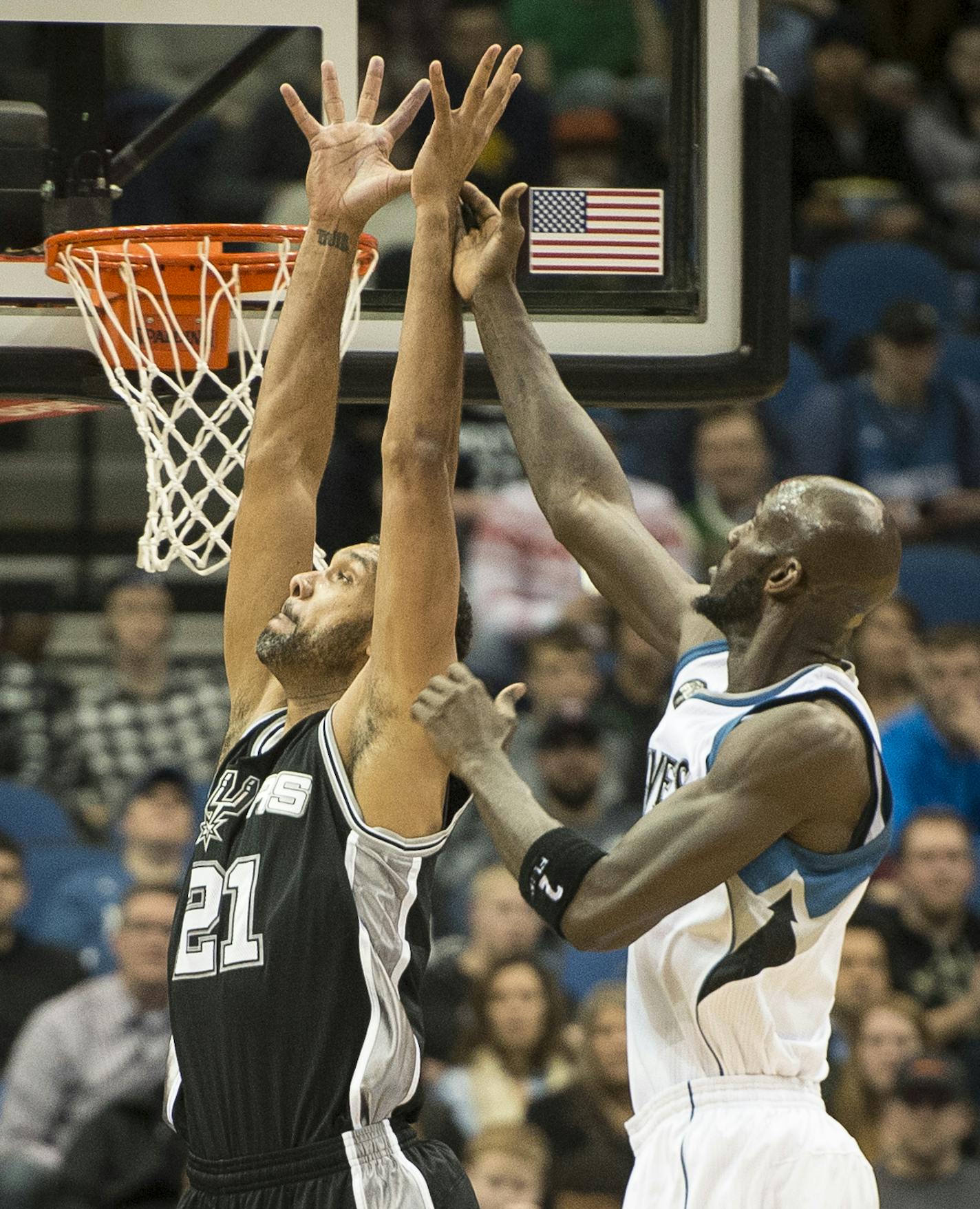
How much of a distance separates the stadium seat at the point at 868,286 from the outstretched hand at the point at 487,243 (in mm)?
5412

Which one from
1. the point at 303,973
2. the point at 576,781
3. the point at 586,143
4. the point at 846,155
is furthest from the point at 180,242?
the point at 846,155

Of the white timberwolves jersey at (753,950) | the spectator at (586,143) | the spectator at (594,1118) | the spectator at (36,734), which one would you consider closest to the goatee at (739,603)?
the white timberwolves jersey at (753,950)

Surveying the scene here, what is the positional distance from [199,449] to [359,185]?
0.71 metres

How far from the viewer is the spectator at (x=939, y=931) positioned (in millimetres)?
6520

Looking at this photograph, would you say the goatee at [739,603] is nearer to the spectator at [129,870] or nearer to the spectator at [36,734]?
the spectator at [129,870]

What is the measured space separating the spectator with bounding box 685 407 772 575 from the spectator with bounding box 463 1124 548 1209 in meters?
2.64

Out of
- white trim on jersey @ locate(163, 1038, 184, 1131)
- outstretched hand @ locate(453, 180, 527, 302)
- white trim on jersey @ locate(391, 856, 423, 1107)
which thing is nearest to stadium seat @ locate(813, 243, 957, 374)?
outstretched hand @ locate(453, 180, 527, 302)

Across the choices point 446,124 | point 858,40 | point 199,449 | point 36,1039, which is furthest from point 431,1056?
point 858,40

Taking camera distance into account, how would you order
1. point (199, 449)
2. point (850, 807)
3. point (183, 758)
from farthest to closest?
point (183, 758)
point (199, 449)
point (850, 807)

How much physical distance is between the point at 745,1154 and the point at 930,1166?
9.87 ft

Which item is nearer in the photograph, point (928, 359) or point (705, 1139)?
point (705, 1139)

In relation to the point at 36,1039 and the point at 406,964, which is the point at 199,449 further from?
the point at 36,1039

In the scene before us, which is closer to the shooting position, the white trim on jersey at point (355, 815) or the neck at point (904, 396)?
the white trim on jersey at point (355, 815)

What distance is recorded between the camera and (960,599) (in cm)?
802
